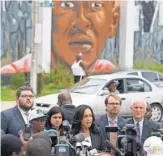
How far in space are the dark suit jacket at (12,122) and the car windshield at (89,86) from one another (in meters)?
10.1

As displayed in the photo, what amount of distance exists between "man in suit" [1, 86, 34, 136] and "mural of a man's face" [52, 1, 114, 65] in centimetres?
2021

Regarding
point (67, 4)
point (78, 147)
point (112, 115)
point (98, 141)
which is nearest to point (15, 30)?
point (67, 4)

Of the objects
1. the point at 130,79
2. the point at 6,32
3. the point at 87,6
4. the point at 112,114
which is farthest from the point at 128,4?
the point at 112,114

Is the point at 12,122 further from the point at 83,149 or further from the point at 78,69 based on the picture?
the point at 78,69

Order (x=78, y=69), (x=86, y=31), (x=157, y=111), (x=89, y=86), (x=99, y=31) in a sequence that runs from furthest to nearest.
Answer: (x=99, y=31) → (x=86, y=31) → (x=78, y=69) → (x=157, y=111) → (x=89, y=86)

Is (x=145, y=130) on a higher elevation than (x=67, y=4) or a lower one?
lower

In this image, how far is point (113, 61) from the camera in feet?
98.4

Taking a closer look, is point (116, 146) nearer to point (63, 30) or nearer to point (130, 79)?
point (130, 79)

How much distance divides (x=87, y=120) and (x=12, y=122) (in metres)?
0.94

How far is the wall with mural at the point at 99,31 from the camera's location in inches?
1136

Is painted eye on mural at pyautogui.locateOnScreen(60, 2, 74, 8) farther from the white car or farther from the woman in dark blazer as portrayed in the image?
the woman in dark blazer

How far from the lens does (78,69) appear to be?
88.3 ft

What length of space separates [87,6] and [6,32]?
416 centimetres

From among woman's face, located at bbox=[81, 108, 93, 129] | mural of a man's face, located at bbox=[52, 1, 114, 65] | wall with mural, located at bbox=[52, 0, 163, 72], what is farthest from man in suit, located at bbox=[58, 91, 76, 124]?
mural of a man's face, located at bbox=[52, 1, 114, 65]
